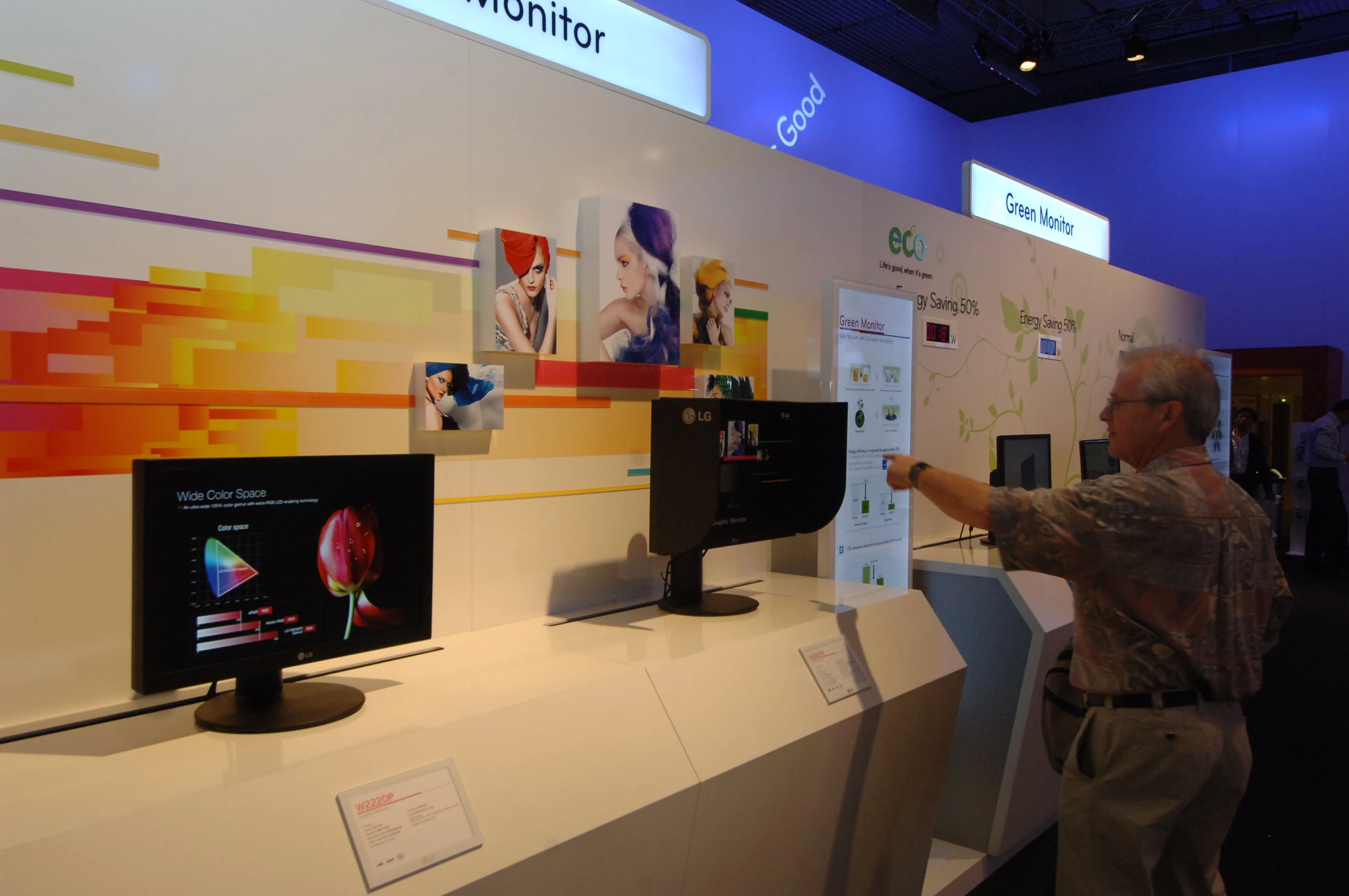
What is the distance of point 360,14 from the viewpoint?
2.13 m

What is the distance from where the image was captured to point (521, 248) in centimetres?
240

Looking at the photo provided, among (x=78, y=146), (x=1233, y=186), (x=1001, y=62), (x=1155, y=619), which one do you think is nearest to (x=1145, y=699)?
(x=1155, y=619)

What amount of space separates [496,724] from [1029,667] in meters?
2.21

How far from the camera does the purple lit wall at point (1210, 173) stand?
8352 millimetres

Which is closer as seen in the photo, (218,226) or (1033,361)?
(218,226)

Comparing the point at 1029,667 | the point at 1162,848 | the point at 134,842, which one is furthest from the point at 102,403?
the point at 1029,667

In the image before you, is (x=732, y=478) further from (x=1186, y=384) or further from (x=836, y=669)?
(x=1186, y=384)

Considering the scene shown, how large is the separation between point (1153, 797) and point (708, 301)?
1778 mm

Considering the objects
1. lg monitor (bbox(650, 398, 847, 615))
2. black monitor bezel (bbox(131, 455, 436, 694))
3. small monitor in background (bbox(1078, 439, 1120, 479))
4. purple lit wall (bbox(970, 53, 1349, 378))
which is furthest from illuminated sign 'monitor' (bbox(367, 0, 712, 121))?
purple lit wall (bbox(970, 53, 1349, 378))

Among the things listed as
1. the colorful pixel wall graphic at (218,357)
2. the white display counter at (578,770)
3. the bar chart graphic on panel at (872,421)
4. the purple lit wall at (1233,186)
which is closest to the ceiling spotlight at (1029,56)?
the purple lit wall at (1233,186)

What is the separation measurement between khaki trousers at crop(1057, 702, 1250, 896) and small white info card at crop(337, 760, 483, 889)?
1.32 meters

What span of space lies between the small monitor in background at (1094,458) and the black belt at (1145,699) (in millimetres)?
3311

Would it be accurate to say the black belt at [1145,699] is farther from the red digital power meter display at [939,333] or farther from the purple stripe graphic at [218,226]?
the red digital power meter display at [939,333]

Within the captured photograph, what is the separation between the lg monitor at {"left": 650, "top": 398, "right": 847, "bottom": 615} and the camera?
2.49 metres
